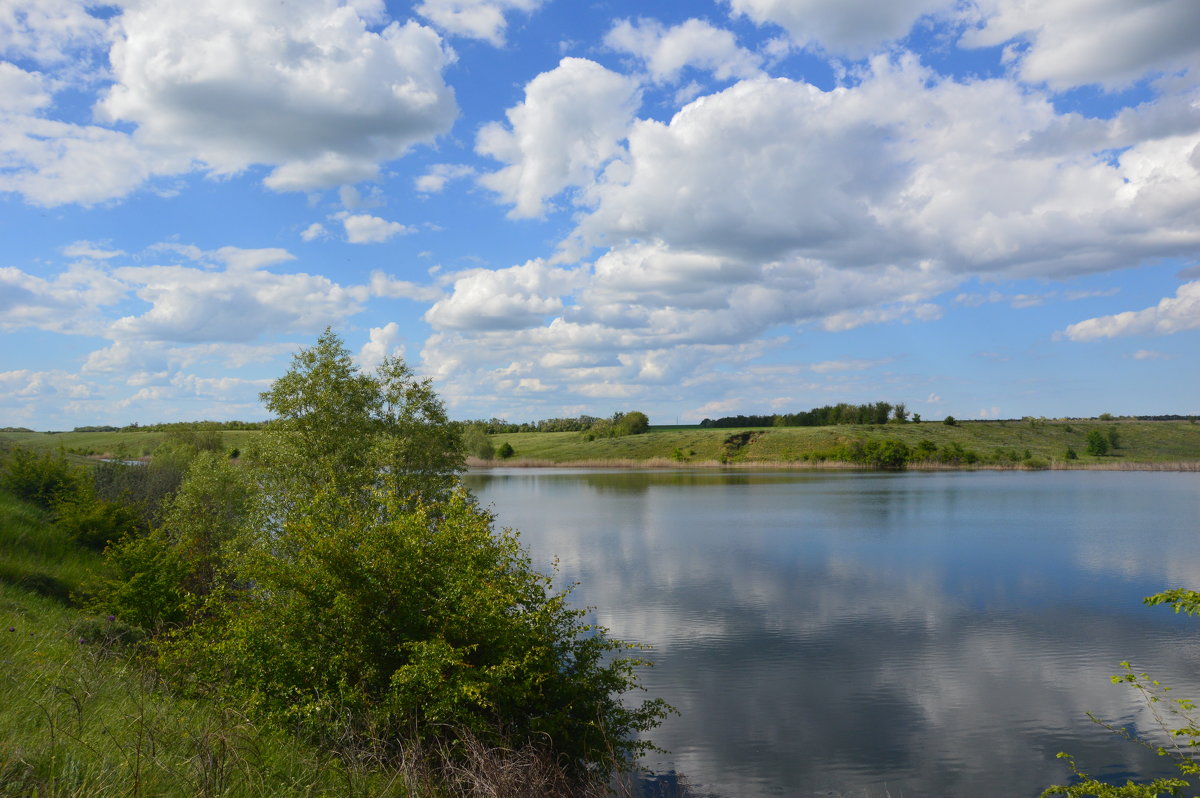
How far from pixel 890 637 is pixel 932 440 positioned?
124 meters

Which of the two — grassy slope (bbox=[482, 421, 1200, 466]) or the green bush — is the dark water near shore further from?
grassy slope (bbox=[482, 421, 1200, 466])

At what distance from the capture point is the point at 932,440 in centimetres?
13600

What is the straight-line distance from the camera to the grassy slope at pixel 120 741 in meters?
5.89

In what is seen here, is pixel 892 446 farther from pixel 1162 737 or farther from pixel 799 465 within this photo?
pixel 1162 737

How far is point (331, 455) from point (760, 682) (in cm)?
1753

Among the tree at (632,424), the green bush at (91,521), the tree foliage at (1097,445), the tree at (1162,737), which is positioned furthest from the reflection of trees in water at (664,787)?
the tree at (632,424)

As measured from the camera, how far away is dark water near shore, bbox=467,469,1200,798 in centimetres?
1429

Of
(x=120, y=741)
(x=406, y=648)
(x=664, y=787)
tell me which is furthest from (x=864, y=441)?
(x=120, y=741)

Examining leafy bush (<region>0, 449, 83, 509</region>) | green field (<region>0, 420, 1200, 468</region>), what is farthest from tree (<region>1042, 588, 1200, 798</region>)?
green field (<region>0, 420, 1200, 468</region>)

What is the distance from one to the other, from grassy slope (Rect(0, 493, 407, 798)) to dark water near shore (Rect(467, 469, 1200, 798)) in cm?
779

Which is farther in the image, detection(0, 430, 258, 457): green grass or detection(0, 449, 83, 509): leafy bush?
detection(0, 430, 258, 457): green grass

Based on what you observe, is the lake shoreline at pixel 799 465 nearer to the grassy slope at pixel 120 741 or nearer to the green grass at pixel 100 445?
the green grass at pixel 100 445

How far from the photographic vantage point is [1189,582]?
29844mm

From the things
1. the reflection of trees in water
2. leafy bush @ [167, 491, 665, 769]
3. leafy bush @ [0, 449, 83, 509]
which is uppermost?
leafy bush @ [0, 449, 83, 509]
